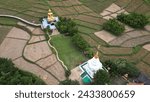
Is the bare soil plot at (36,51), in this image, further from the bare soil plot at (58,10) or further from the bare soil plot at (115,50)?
the bare soil plot at (58,10)

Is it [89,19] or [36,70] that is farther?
[89,19]

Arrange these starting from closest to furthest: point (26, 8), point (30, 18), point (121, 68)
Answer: point (121, 68) → point (30, 18) → point (26, 8)

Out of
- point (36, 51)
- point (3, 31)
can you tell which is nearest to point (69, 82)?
point (36, 51)

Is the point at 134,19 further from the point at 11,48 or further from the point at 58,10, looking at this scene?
the point at 11,48

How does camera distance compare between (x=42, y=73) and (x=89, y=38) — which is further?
(x=89, y=38)

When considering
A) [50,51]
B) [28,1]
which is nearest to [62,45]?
[50,51]

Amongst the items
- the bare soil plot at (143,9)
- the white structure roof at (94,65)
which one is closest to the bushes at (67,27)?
the white structure roof at (94,65)

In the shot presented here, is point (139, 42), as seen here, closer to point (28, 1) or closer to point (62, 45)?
point (62, 45)
